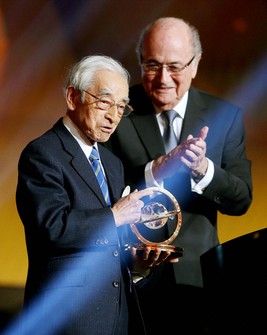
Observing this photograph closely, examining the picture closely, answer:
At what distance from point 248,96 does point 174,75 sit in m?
1.28

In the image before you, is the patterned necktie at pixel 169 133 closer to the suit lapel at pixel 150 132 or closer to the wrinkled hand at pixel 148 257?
the suit lapel at pixel 150 132

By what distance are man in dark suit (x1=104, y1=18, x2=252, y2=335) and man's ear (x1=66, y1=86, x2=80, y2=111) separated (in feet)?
1.22

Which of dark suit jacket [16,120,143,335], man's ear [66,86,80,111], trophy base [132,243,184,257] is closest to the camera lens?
dark suit jacket [16,120,143,335]

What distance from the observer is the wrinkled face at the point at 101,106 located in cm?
182

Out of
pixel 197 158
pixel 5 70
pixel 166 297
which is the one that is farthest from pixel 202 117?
pixel 5 70

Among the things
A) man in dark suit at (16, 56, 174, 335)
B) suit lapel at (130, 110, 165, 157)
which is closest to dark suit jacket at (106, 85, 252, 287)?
suit lapel at (130, 110, 165, 157)

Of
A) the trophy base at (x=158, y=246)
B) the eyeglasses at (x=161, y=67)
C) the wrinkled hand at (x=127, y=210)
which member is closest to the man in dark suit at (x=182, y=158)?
the eyeglasses at (x=161, y=67)

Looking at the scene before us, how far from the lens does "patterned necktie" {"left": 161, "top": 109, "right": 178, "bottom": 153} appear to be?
2332 millimetres

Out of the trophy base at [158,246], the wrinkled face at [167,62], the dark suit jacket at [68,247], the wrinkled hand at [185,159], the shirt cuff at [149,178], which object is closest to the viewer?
the dark suit jacket at [68,247]

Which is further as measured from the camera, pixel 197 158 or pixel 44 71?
pixel 44 71

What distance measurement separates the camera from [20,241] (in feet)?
10.1

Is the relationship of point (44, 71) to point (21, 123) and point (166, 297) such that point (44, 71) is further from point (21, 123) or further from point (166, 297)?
point (166, 297)

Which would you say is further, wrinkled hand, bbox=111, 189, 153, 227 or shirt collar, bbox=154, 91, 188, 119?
shirt collar, bbox=154, 91, 188, 119

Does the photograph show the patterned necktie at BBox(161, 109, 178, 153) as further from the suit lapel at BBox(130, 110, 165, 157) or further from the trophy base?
the trophy base
